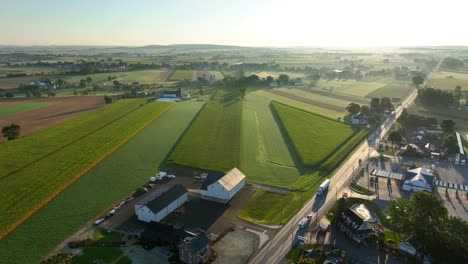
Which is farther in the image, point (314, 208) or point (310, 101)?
point (310, 101)

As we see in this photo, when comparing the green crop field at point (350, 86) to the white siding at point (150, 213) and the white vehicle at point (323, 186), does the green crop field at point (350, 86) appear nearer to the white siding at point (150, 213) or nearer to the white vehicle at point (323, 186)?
the white vehicle at point (323, 186)

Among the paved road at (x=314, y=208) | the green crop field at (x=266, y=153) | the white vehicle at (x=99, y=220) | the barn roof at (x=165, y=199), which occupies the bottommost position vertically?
the paved road at (x=314, y=208)

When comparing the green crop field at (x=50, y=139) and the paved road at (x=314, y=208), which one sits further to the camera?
the green crop field at (x=50, y=139)

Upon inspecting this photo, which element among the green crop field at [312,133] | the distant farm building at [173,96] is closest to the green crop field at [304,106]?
the green crop field at [312,133]

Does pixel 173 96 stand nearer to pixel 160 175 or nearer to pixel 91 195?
pixel 160 175

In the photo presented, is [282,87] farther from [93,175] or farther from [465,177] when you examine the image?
[93,175]

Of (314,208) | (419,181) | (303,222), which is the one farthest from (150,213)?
(419,181)
